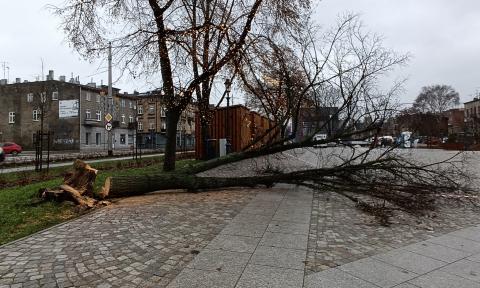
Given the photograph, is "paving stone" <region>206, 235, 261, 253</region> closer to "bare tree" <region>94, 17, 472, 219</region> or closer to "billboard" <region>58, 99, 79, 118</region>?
"bare tree" <region>94, 17, 472, 219</region>

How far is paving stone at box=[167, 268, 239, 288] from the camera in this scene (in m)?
4.04

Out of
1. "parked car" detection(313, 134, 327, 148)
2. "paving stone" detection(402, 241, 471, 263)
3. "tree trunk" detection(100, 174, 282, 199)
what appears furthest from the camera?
"parked car" detection(313, 134, 327, 148)

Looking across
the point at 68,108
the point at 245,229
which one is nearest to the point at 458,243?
the point at 245,229

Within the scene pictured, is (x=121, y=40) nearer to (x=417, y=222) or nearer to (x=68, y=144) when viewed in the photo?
(x=417, y=222)

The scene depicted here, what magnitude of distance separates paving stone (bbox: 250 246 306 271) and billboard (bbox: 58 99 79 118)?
5615cm

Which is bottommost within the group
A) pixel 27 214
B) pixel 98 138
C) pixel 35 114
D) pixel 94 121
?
pixel 27 214

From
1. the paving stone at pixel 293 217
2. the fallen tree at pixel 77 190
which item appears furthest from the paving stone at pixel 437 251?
the fallen tree at pixel 77 190

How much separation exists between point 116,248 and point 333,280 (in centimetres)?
280

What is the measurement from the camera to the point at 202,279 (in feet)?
13.7

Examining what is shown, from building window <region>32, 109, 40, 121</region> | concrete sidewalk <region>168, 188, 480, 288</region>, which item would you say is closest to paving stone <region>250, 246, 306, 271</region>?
concrete sidewalk <region>168, 188, 480, 288</region>

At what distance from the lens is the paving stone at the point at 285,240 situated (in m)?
5.45

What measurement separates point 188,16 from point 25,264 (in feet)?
37.4

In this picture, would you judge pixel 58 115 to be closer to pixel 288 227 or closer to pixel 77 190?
pixel 77 190

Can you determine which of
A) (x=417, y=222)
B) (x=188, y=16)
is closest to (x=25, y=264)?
(x=417, y=222)
